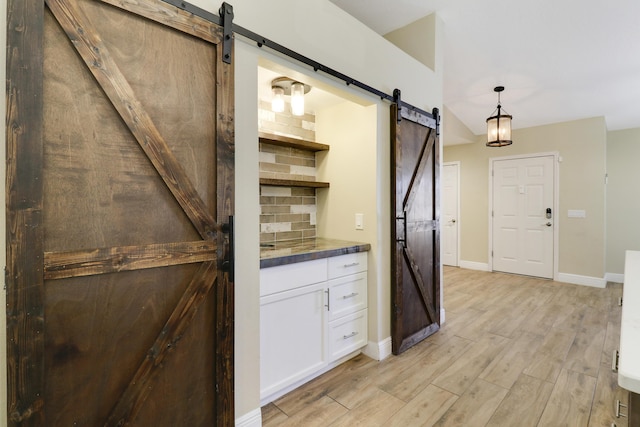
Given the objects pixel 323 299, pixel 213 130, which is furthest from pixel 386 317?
pixel 213 130

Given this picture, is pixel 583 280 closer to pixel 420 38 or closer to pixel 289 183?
pixel 420 38

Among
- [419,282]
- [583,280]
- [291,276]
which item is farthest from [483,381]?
[583,280]

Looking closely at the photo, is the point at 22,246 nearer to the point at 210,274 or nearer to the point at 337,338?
the point at 210,274

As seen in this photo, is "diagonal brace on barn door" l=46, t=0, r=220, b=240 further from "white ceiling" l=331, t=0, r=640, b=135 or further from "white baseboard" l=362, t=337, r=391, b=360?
"white ceiling" l=331, t=0, r=640, b=135

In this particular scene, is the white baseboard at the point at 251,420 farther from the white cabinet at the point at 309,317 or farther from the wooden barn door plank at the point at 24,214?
the wooden barn door plank at the point at 24,214

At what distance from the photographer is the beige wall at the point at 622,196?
16.4 ft

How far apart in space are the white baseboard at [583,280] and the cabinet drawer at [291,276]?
4.77m

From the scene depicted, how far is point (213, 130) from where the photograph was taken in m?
1.47

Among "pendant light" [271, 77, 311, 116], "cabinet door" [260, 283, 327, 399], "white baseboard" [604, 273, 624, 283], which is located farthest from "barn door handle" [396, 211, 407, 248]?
"white baseboard" [604, 273, 624, 283]

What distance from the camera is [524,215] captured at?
17.3 ft

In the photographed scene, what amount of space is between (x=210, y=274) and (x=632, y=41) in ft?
13.8

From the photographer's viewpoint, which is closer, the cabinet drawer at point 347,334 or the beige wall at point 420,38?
the cabinet drawer at point 347,334

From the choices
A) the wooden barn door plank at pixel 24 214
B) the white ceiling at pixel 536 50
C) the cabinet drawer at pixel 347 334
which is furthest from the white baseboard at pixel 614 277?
the wooden barn door plank at pixel 24 214

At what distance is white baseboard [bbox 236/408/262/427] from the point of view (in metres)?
1.61
